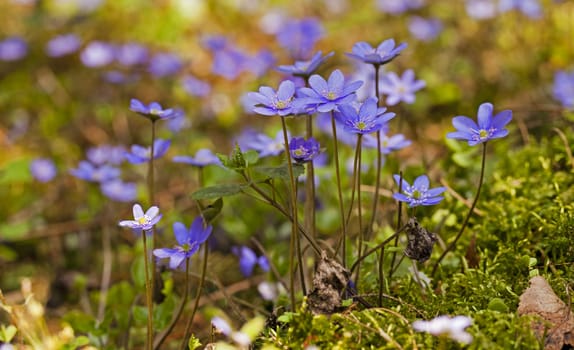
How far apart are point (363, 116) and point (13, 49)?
3.75 m

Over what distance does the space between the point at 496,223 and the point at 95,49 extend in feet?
11.2

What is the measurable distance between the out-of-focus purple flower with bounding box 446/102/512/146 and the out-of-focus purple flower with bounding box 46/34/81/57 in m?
3.58

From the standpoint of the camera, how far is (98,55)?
4.42 m

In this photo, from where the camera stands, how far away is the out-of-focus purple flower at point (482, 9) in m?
4.29

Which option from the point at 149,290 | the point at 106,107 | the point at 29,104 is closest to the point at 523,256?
the point at 149,290

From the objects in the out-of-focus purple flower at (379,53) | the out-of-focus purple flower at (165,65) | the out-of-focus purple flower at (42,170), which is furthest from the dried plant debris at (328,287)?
the out-of-focus purple flower at (165,65)

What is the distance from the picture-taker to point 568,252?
1.64m

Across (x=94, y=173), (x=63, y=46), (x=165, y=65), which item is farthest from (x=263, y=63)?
(x=63, y=46)

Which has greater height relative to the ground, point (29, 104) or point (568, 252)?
point (568, 252)

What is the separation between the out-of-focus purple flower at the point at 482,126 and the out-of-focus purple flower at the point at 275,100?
1.30 ft

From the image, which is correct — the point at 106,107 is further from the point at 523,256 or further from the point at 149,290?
the point at 523,256

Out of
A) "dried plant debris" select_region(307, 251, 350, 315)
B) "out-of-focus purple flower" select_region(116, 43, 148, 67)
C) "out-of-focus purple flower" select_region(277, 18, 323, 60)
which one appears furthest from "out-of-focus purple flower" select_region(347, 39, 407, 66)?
"out-of-focus purple flower" select_region(116, 43, 148, 67)

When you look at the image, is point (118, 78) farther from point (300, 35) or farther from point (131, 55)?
point (300, 35)

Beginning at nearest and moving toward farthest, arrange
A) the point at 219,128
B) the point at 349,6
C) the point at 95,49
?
the point at 219,128
the point at 95,49
the point at 349,6
